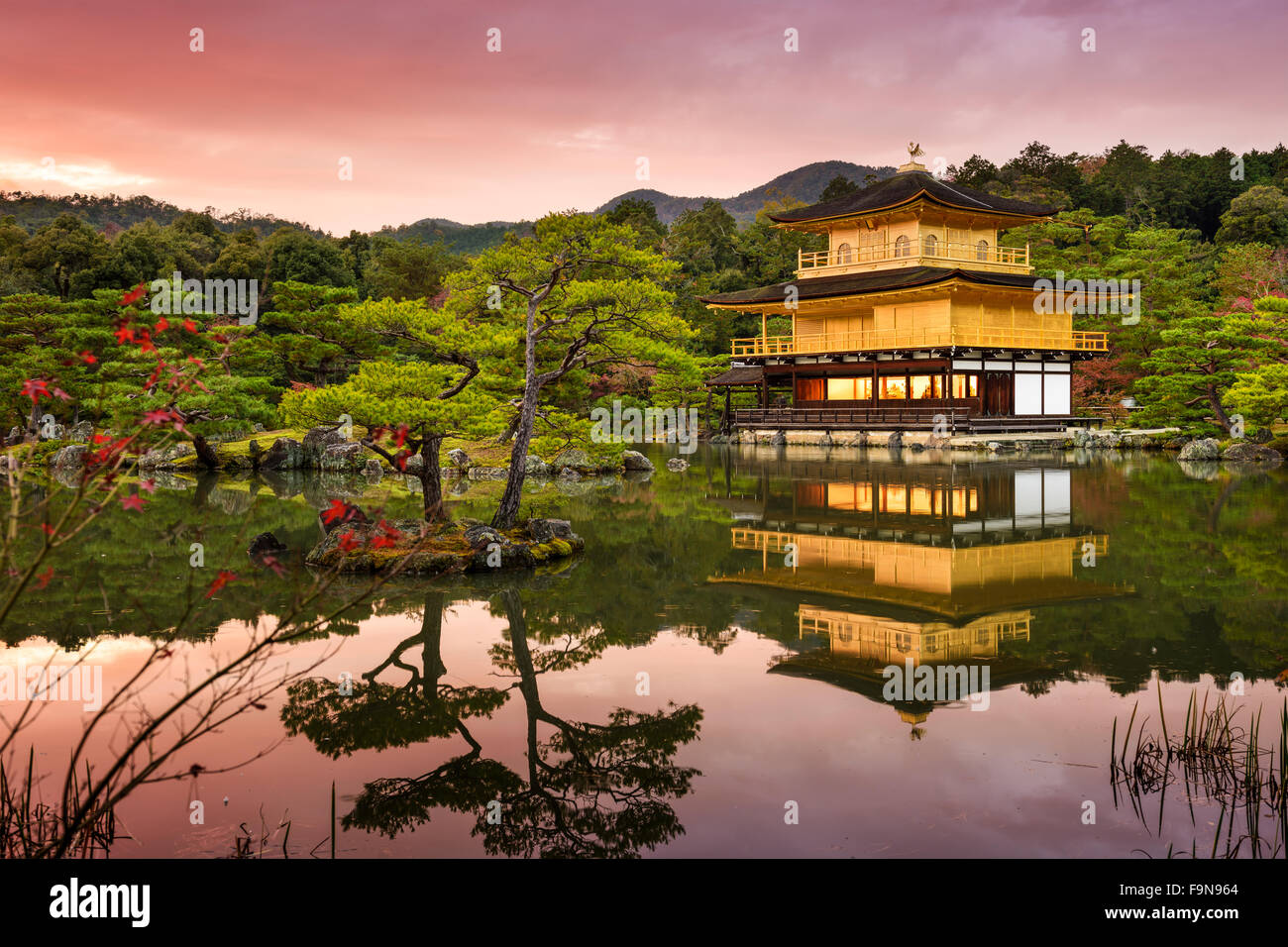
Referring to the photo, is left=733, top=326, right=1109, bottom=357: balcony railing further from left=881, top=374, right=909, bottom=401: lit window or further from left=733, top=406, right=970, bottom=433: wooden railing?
left=733, top=406, right=970, bottom=433: wooden railing

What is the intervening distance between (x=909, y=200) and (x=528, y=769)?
39941mm

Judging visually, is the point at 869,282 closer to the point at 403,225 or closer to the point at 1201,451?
the point at 1201,451

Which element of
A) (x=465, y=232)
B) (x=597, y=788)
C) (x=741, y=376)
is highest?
(x=465, y=232)

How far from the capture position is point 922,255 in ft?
143

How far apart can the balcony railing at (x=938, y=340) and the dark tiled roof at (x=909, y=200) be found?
222 inches

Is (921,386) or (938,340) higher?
(938,340)

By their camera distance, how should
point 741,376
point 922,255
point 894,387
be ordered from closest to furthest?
point 922,255 → point 894,387 → point 741,376

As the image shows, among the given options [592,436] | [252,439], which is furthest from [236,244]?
[592,436]

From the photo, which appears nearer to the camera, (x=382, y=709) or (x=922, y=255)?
(x=382, y=709)

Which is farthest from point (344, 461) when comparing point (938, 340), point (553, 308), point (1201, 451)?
point (1201, 451)

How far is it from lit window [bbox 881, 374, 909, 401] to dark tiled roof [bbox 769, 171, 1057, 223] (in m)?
7.70

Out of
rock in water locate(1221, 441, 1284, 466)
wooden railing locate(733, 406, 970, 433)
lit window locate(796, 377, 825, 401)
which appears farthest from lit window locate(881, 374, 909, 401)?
rock in water locate(1221, 441, 1284, 466)

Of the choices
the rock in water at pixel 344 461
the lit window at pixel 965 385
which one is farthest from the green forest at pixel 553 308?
the lit window at pixel 965 385

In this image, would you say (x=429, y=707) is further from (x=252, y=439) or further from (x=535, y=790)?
(x=252, y=439)
